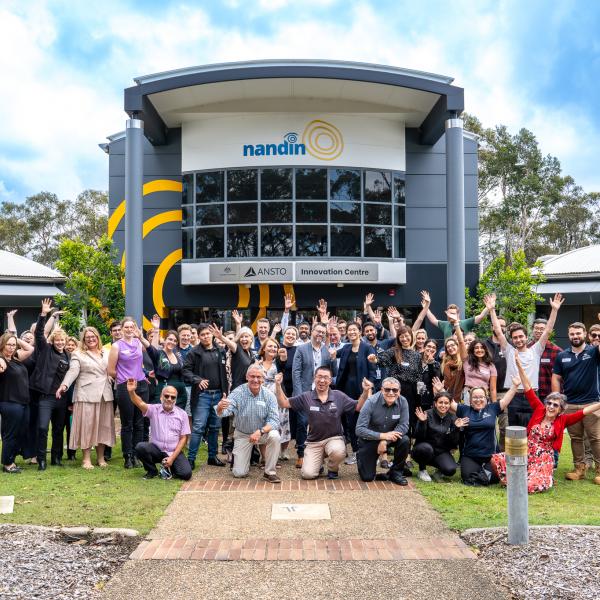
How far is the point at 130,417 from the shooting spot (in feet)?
28.8

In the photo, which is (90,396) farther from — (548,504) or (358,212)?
(358,212)

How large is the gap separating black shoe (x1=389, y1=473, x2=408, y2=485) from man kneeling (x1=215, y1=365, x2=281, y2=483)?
1.40 metres

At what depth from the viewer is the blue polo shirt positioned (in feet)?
27.9

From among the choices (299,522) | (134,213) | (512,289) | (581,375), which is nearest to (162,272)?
(134,213)

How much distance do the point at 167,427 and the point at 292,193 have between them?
1208cm

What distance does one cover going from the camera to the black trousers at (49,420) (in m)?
8.57

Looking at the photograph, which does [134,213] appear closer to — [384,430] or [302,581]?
[384,430]

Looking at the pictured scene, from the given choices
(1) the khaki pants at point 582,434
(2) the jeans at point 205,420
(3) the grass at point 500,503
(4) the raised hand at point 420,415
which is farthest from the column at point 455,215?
(2) the jeans at point 205,420

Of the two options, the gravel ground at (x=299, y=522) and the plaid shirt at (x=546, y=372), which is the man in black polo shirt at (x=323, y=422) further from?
the plaid shirt at (x=546, y=372)

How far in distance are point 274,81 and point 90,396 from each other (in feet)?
38.6

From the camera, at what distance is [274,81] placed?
17.8 meters

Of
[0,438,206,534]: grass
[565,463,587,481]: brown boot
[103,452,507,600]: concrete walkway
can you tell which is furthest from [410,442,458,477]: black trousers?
[0,438,206,534]: grass


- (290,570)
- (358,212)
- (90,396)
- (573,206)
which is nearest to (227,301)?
(358,212)

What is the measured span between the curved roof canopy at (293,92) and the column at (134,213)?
66 cm
